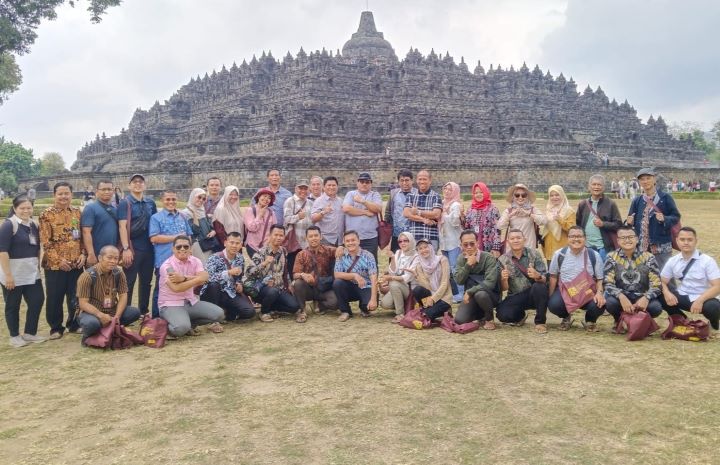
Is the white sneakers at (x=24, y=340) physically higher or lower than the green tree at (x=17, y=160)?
lower

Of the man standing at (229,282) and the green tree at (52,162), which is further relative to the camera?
the green tree at (52,162)

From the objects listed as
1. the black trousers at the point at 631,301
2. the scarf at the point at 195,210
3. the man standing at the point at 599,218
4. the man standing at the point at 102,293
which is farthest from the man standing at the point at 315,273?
the black trousers at the point at 631,301

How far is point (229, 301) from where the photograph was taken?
955 centimetres

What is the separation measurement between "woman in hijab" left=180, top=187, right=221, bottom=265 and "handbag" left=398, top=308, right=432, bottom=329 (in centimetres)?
346

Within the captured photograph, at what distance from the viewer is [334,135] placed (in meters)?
42.1

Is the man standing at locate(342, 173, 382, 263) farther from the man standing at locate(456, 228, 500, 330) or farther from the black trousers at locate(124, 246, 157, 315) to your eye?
the black trousers at locate(124, 246, 157, 315)

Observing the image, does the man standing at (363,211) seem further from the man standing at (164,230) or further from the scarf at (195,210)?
the man standing at (164,230)

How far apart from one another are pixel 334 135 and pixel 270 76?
45.1 feet

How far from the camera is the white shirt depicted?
796 cm

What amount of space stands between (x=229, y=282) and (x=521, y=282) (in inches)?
175

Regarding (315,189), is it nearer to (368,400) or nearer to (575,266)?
(575,266)

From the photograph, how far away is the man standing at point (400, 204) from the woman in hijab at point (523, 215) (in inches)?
62.7

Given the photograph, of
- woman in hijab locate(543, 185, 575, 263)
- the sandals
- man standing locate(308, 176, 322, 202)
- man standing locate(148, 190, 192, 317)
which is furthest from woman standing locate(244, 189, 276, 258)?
woman in hijab locate(543, 185, 575, 263)

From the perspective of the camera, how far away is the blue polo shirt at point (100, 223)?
8.80 m
